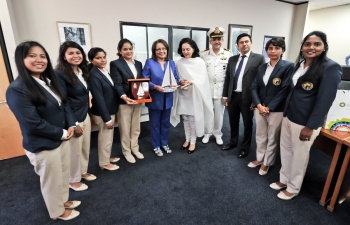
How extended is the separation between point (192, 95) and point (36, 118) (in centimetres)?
172

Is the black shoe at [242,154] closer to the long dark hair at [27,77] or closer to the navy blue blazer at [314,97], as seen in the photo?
the navy blue blazer at [314,97]

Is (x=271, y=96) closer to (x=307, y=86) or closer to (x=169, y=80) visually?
Answer: (x=307, y=86)

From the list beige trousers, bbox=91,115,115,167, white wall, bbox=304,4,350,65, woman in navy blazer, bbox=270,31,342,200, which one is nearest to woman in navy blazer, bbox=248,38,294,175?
woman in navy blazer, bbox=270,31,342,200

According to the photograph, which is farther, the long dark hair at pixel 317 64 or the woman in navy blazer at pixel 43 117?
the long dark hair at pixel 317 64

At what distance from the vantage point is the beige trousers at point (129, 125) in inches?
87.4

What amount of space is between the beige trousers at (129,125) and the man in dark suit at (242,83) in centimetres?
119

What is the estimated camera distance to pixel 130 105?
2.22 metres

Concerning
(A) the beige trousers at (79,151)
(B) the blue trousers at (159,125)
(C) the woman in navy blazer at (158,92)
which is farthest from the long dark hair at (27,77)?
(B) the blue trousers at (159,125)

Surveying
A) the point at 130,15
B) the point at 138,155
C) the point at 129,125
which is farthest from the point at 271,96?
the point at 130,15

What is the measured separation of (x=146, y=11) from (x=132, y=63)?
5.94 ft

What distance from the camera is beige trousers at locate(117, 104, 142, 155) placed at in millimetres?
2221

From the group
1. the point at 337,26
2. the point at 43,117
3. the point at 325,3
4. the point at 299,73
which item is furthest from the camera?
the point at 337,26

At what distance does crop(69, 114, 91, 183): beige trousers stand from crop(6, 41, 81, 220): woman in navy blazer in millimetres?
241

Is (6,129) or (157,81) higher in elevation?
(157,81)
